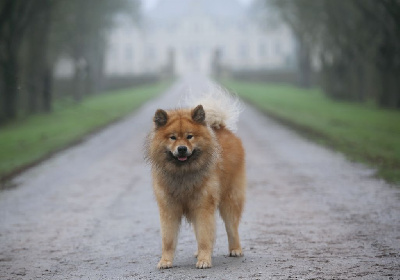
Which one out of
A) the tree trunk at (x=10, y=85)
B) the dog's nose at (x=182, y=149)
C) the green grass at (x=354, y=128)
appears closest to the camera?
the dog's nose at (x=182, y=149)

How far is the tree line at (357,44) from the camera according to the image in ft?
107

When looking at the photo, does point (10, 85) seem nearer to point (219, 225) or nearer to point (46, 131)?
point (46, 131)

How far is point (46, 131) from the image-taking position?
89.2 ft

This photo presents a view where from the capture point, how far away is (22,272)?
24.6 feet

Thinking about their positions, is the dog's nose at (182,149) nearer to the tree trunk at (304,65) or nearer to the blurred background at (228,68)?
the blurred background at (228,68)

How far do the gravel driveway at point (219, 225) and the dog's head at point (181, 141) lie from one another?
1004 mm

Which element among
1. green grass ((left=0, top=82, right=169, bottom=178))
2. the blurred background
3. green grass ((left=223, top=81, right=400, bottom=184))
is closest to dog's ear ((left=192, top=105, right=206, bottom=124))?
green grass ((left=223, top=81, right=400, bottom=184))

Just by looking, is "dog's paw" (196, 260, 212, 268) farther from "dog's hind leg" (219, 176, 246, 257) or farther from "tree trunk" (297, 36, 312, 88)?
"tree trunk" (297, 36, 312, 88)

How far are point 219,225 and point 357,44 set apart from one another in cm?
2809

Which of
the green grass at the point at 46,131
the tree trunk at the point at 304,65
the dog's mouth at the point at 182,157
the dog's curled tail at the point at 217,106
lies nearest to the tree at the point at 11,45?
the green grass at the point at 46,131

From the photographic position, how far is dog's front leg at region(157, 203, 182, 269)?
727 cm

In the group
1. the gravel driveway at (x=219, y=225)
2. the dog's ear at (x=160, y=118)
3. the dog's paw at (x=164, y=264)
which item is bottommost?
the gravel driveway at (x=219, y=225)

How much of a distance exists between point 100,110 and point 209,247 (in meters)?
31.7

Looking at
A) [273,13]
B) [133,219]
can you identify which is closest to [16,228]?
[133,219]
